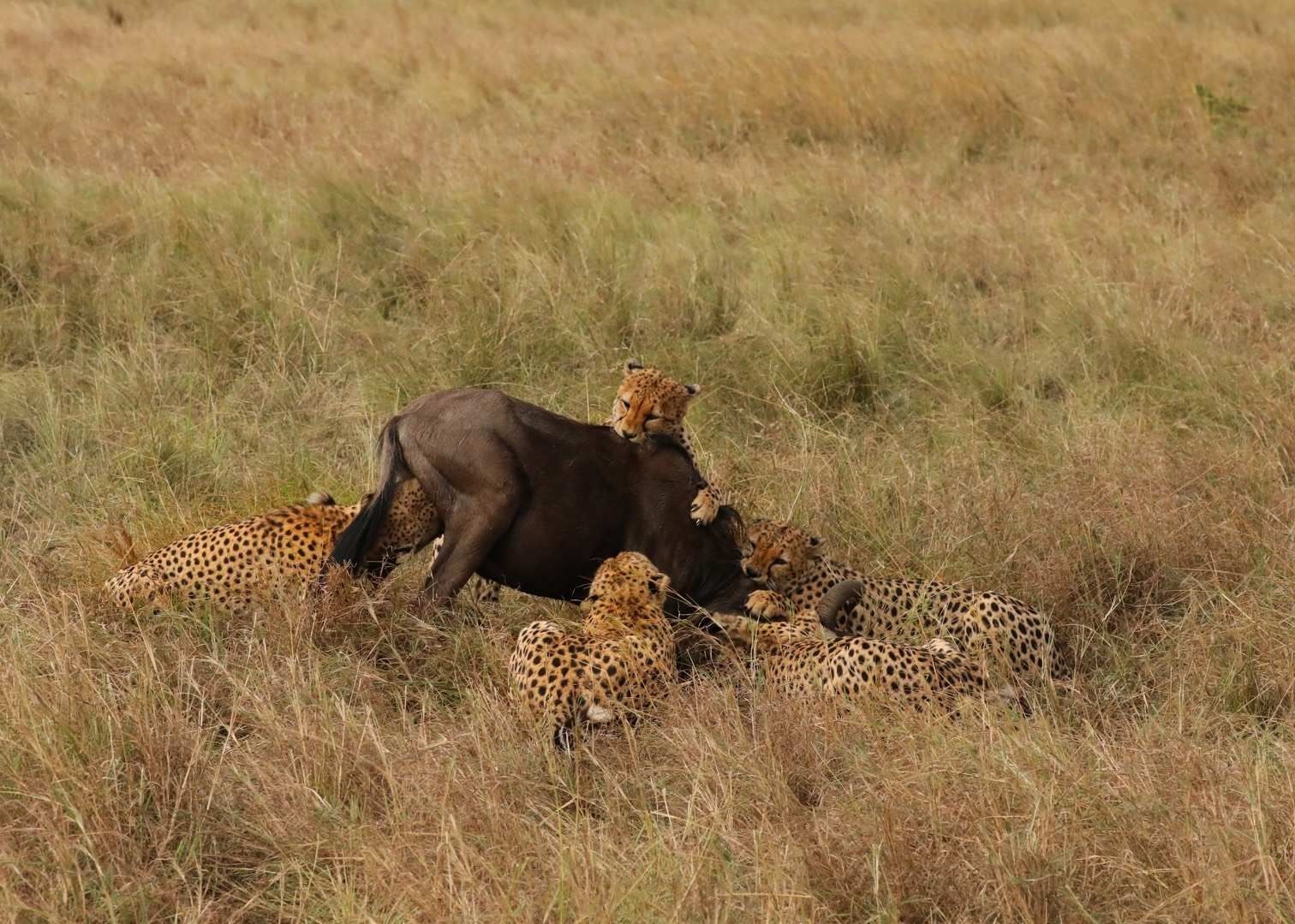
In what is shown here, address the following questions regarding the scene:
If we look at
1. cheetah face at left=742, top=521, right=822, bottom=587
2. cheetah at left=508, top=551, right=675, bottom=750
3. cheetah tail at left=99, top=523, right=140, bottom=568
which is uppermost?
cheetah at left=508, top=551, right=675, bottom=750

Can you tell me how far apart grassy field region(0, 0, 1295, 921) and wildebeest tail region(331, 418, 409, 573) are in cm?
16

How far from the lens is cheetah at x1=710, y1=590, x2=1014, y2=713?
152 inches

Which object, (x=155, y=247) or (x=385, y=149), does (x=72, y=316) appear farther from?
(x=385, y=149)

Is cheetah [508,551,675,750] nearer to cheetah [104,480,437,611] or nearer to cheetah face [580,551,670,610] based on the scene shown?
cheetah face [580,551,670,610]

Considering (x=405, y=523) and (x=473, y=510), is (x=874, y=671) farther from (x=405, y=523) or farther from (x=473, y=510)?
(x=405, y=523)

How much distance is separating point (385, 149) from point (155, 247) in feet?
6.58

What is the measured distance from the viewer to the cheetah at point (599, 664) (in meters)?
3.79

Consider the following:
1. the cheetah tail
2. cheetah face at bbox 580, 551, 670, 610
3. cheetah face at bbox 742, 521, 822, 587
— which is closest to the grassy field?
the cheetah tail

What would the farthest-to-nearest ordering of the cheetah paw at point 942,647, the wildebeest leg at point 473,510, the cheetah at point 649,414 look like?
1. the cheetah at point 649,414
2. the wildebeest leg at point 473,510
3. the cheetah paw at point 942,647

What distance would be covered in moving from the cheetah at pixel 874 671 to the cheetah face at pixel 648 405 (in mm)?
861

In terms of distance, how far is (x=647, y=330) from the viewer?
21.8ft

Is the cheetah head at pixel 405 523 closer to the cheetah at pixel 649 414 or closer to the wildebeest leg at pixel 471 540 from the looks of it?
the cheetah at pixel 649 414

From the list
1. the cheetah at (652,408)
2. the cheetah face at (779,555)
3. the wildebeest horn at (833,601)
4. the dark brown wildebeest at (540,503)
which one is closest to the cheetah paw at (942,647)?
the wildebeest horn at (833,601)

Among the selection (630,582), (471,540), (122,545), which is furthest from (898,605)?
(122,545)
